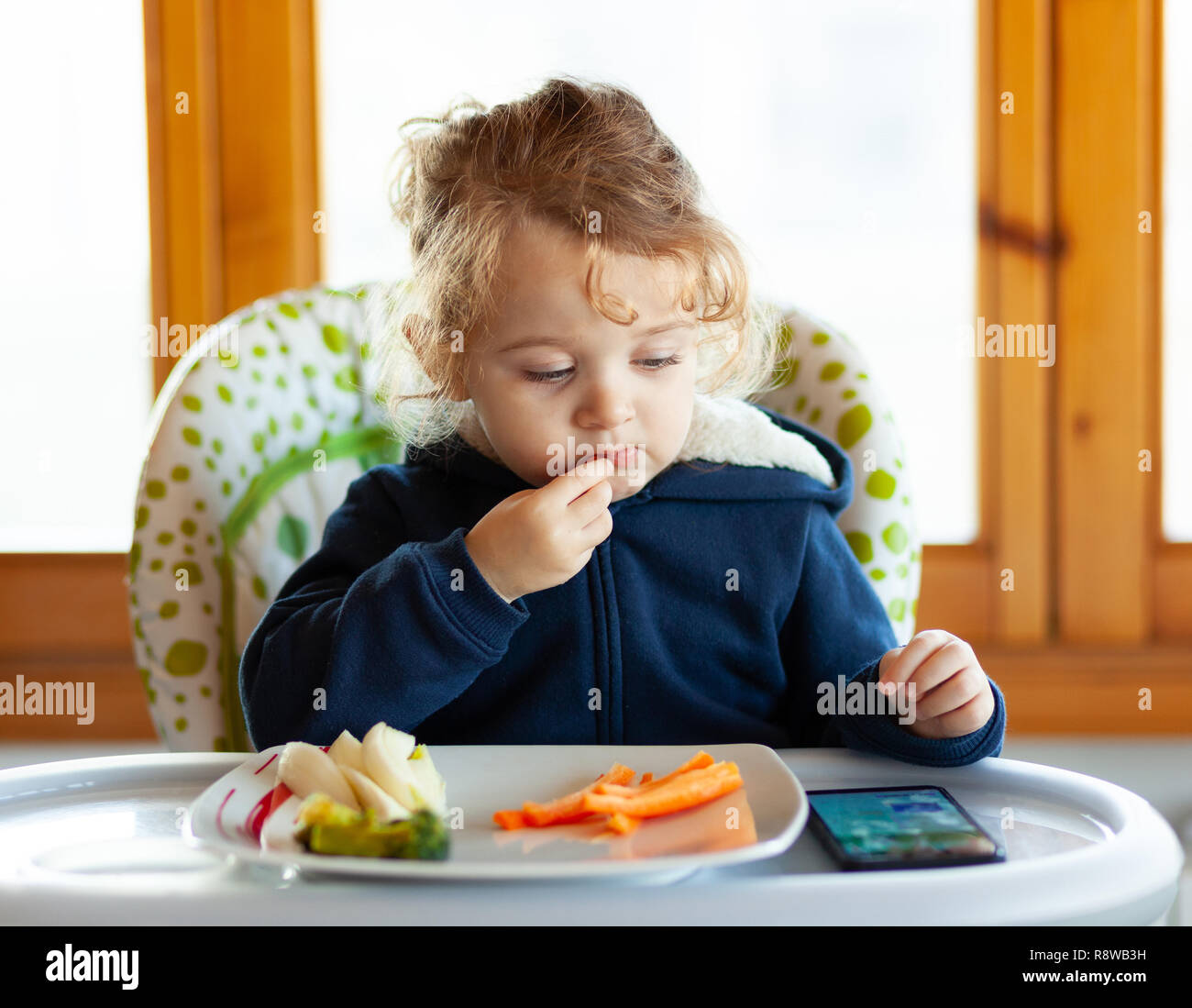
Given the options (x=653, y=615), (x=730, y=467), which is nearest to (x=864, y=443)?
(x=730, y=467)

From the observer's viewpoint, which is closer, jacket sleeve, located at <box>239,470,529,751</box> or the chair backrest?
jacket sleeve, located at <box>239,470,529,751</box>

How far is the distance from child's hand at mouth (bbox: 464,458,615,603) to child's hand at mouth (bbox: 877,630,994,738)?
24cm

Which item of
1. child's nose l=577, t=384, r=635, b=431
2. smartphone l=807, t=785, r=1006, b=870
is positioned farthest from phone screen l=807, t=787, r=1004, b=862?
child's nose l=577, t=384, r=635, b=431

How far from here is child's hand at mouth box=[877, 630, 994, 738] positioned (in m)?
0.77

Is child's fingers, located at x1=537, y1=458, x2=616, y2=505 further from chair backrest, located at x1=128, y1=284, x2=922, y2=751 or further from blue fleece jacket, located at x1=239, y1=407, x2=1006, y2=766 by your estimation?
chair backrest, located at x1=128, y1=284, x2=922, y2=751

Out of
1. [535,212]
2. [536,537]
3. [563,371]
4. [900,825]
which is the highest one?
[535,212]

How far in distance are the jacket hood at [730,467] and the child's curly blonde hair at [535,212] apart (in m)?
0.05

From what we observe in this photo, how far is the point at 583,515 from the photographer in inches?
33.2

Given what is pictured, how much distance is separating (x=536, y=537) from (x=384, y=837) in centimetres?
30

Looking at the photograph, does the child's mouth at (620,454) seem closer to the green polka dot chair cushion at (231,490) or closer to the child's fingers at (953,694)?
the child's fingers at (953,694)

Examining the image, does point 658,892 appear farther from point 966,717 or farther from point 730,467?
point 730,467

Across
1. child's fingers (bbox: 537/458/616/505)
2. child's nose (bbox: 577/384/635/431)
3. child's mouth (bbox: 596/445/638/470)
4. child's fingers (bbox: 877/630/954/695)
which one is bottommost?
child's fingers (bbox: 877/630/954/695)

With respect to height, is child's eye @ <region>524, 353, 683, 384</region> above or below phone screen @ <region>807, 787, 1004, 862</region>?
above
